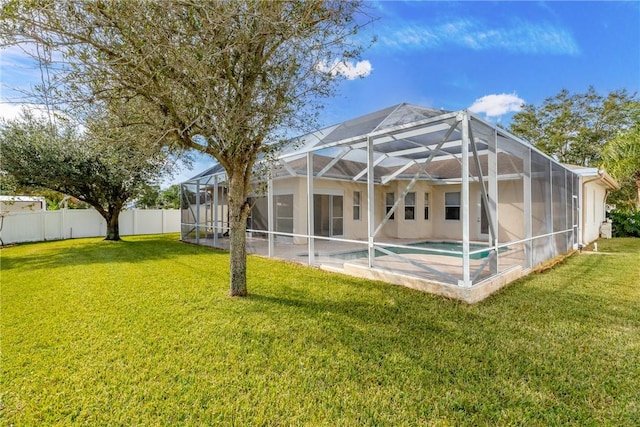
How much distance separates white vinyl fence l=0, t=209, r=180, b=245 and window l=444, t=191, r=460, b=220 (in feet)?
63.3

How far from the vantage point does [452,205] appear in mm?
14781

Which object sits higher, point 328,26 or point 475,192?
point 328,26

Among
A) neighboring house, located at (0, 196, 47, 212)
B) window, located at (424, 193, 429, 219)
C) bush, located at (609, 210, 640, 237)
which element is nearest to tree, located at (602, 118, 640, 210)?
bush, located at (609, 210, 640, 237)

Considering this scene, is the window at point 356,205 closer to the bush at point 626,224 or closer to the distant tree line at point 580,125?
the bush at point 626,224

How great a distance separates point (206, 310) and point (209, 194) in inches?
492

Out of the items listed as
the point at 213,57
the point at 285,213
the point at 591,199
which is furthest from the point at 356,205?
the point at 213,57

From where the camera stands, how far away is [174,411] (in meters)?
2.60

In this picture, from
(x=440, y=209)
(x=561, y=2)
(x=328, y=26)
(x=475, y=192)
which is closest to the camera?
(x=328, y=26)

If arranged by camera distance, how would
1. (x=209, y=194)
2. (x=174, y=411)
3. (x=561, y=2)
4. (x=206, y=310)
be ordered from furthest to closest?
(x=209, y=194) < (x=561, y=2) < (x=206, y=310) < (x=174, y=411)

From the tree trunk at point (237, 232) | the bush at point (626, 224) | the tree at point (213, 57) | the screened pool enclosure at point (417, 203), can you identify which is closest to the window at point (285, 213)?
the screened pool enclosure at point (417, 203)

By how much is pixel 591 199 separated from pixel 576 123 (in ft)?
47.8

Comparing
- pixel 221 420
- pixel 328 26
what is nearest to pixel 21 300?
pixel 221 420

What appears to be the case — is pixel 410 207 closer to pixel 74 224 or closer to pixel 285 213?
pixel 285 213

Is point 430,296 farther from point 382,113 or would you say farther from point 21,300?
point 21,300
